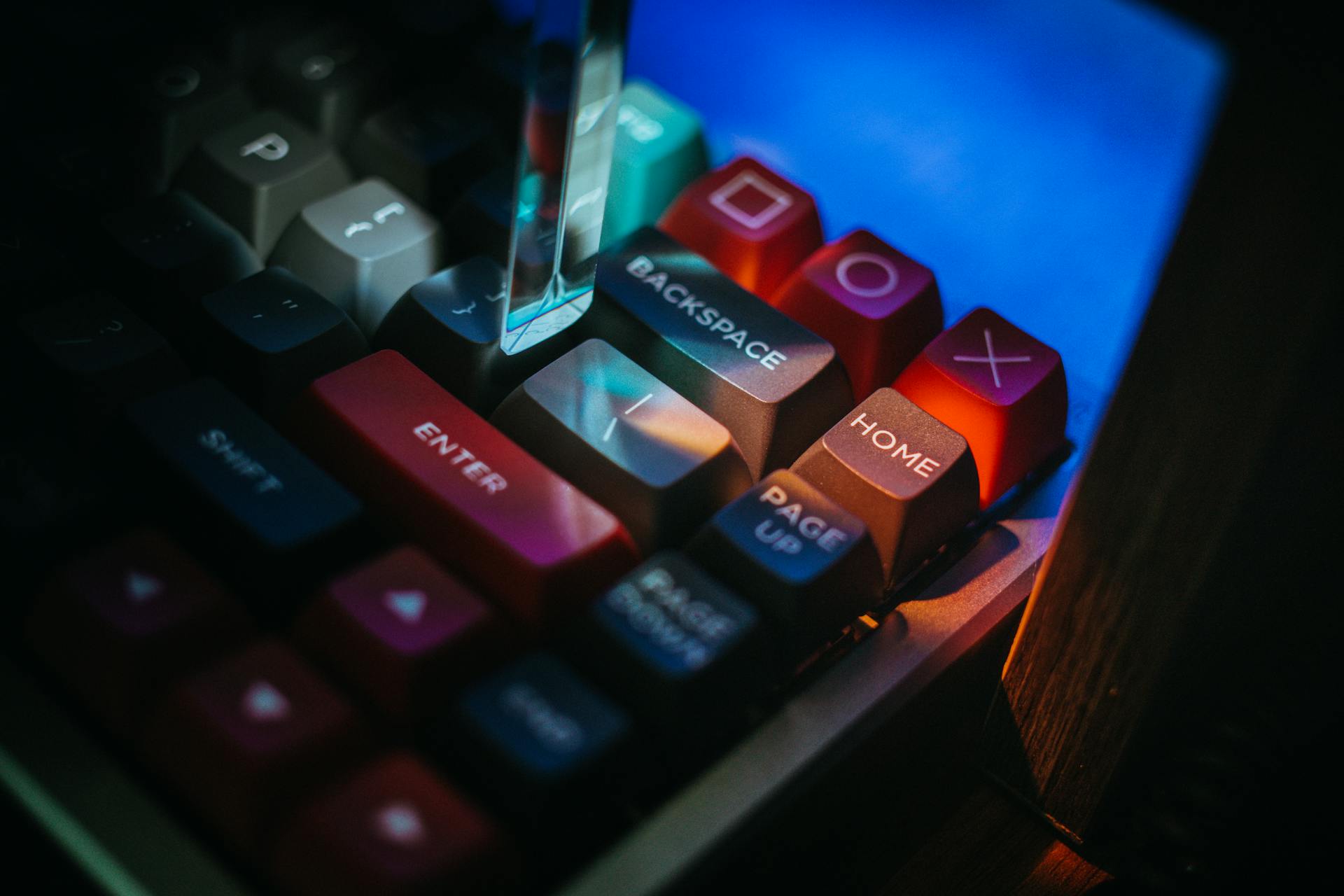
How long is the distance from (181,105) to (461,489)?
30cm

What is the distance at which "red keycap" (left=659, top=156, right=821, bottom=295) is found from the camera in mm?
623

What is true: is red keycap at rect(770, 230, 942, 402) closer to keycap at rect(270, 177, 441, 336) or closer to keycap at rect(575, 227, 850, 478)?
keycap at rect(575, 227, 850, 478)

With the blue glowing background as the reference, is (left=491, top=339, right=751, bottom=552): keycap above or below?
below

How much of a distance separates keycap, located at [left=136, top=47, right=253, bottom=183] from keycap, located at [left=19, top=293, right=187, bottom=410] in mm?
129

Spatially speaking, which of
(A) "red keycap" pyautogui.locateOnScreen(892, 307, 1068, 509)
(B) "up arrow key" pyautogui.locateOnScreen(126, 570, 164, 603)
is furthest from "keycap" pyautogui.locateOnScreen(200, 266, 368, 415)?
(A) "red keycap" pyautogui.locateOnScreen(892, 307, 1068, 509)

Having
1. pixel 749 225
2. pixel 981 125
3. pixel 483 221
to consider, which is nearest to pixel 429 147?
pixel 483 221

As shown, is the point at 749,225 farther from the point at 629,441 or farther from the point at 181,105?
the point at 181,105

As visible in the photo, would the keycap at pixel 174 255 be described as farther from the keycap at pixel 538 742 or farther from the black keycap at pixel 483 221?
the keycap at pixel 538 742

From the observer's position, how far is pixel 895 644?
496 millimetres

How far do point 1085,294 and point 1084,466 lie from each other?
0.19m

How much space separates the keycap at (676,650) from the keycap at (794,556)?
15 mm

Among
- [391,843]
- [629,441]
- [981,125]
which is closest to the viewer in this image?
[391,843]

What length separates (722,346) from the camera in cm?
56

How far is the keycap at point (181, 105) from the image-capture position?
0.64 meters
